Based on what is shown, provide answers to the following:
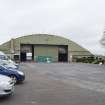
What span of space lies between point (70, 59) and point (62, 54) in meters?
3.53

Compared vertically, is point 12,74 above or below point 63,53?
below

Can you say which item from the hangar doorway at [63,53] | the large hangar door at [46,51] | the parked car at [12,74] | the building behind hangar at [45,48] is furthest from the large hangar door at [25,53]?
the parked car at [12,74]

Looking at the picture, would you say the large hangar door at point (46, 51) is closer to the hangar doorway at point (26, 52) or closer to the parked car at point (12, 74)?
the hangar doorway at point (26, 52)

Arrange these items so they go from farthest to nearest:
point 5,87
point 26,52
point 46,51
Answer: point 46,51, point 26,52, point 5,87

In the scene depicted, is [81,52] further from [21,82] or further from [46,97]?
[46,97]

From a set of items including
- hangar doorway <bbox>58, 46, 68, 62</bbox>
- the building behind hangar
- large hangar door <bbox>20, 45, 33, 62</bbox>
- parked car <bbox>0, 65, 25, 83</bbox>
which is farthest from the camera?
hangar doorway <bbox>58, 46, 68, 62</bbox>

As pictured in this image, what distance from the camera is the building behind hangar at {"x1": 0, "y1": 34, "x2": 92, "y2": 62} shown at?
3516 inches

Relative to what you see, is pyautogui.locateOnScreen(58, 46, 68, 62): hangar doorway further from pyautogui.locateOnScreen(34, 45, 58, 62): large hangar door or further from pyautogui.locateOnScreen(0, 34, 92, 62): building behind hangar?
pyautogui.locateOnScreen(34, 45, 58, 62): large hangar door

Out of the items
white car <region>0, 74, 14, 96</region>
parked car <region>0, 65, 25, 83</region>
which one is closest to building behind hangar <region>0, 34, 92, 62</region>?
parked car <region>0, 65, 25, 83</region>

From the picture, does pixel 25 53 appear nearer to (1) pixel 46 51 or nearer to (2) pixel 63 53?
(1) pixel 46 51

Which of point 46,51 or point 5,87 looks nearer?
point 5,87

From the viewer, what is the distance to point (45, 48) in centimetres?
9194

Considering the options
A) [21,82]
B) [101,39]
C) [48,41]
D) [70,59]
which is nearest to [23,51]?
[48,41]

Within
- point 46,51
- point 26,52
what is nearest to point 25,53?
point 26,52
